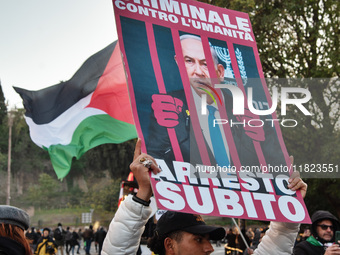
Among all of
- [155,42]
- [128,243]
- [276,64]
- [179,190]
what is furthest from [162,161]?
[276,64]

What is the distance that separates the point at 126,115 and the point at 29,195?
69.2 m

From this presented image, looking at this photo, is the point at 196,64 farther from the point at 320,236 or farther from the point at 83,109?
the point at 83,109

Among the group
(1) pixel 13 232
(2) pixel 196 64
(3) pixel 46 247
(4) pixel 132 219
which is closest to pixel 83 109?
(3) pixel 46 247

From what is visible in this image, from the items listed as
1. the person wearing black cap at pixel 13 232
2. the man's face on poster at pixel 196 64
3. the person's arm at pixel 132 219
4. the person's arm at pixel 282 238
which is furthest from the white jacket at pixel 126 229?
the person's arm at pixel 282 238

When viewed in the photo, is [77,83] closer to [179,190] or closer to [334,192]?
[179,190]

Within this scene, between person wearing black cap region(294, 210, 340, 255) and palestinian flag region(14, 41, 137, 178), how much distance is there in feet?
20.4

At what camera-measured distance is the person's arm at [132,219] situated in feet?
9.93

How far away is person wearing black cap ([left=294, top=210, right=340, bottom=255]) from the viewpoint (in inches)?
213

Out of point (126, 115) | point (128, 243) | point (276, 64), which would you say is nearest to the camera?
point (128, 243)

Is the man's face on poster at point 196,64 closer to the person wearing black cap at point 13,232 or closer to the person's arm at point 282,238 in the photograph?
the person's arm at point 282,238

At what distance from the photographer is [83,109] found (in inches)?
449

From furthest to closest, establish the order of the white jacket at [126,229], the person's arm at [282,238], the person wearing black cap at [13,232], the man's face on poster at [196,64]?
the person's arm at [282,238] → the man's face on poster at [196,64] → the white jacket at [126,229] → the person wearing black cap at [13,232]

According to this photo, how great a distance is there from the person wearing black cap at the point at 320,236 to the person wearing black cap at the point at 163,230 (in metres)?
1.87

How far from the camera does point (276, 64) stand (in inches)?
768
